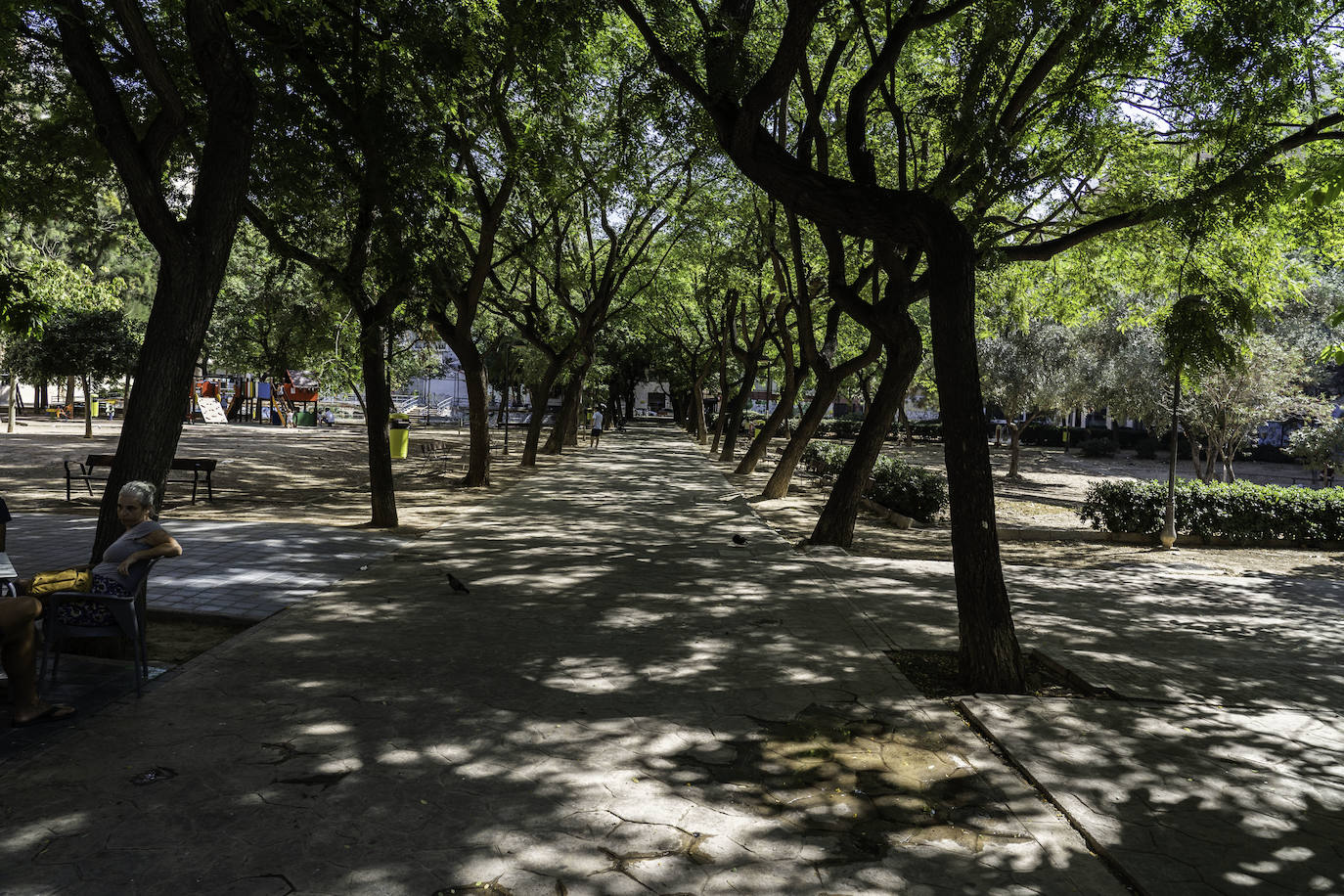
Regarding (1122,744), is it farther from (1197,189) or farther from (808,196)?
(1197,189)

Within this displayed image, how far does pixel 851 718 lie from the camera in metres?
4.99

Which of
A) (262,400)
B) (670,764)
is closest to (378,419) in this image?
(670,764)

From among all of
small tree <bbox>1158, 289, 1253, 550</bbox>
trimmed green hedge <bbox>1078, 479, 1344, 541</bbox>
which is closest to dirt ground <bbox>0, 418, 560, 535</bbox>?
small tree <bbox>1158, 289, 1253, 550</bbox>

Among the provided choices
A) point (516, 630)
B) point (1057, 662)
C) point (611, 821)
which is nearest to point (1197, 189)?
point (1057, 662)

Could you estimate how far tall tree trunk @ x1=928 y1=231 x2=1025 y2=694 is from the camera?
5.60 meters

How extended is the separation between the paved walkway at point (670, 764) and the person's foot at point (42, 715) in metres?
0.15

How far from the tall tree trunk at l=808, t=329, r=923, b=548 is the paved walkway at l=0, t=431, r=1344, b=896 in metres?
3.60

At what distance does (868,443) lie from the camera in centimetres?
1111

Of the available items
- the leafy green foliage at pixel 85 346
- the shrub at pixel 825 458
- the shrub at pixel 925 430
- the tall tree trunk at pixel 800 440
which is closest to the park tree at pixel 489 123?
the tall tree trunk at pixel 800 440

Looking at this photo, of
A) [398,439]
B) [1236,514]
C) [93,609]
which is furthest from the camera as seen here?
[398,439]

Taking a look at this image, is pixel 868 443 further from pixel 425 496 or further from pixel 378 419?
pixel 425 496

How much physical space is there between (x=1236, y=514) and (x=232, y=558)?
14862 mm

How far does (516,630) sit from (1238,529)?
1279 centimetres

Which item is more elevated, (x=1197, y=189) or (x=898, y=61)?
(x=898, y=61)
